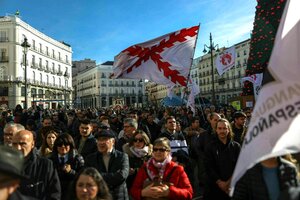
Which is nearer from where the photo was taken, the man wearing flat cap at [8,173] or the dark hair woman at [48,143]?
the man wearing flat cap at [8,173]

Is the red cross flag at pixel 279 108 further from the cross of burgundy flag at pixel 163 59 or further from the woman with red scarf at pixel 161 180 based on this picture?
the cross of burgundy flag at pixel 163 59

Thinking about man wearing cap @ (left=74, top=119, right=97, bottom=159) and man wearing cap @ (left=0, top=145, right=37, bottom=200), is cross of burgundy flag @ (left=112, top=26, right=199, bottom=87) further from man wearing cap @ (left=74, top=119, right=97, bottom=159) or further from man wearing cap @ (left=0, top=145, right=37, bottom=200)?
man wearing cap @ (left=0, top=145, right=37, bottom=200)

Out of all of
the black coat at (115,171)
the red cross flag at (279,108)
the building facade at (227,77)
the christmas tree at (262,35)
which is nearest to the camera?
the red cross flag at (279,108)

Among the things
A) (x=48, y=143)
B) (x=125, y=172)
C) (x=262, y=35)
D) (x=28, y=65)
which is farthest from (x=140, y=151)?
(x=28, y=65)

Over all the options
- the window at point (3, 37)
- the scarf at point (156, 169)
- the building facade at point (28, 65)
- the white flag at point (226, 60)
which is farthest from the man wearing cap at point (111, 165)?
the window at point (3, 37)

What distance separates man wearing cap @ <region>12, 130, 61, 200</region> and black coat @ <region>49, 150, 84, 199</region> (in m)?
0.59

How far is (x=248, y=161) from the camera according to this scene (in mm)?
1857

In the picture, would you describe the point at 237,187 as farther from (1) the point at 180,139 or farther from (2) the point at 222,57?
(2) the point at 222,57

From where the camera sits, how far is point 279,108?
1879 mm

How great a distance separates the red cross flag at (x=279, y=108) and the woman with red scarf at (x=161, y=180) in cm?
143

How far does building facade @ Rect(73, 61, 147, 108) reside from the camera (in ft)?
305

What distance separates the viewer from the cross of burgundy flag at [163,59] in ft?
26.2

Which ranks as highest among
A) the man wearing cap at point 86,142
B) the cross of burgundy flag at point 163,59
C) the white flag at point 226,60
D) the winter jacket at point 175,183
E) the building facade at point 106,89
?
the building facade at point 106,89

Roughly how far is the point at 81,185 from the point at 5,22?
54636 millimetres
